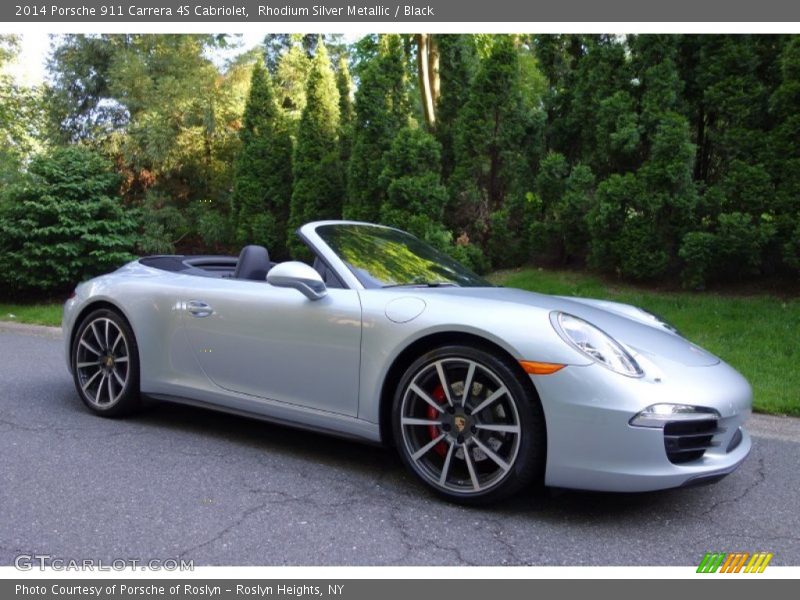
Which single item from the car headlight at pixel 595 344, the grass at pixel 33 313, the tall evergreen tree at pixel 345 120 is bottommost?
the grass at pixel 33 313

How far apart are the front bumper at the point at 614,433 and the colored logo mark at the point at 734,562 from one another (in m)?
0.29

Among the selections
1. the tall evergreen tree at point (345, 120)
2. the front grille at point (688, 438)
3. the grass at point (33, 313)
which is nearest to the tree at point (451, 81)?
the tall evergreen tree at point (345, 120)

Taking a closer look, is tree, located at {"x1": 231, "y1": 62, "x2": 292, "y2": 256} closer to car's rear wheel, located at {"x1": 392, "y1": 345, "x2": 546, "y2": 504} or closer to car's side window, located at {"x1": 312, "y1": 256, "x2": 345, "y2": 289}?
car's side window, located at {"x1": 312, "y1": 256, "x2": 345, "y2": 289}

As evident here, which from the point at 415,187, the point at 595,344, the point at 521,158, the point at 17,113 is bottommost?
the point at 595,344

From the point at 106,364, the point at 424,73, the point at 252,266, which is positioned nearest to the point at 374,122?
the point at 424,73

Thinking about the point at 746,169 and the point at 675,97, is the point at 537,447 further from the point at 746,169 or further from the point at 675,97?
the point at 675,97

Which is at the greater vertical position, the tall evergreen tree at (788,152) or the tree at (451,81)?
the tree at (451,81)

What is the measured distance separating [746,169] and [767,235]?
835 millimetres

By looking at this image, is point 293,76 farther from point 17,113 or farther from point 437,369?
point 437,369

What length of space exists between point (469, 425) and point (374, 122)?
8273 millimetres

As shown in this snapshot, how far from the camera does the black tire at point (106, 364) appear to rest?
432 centimetres

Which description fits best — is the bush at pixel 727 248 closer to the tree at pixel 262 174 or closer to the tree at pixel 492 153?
the tree at pixel 492 153

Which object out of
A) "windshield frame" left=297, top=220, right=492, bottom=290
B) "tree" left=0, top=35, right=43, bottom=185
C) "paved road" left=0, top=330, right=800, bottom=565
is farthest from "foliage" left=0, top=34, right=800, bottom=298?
"tree" left=0, top=35, right=43, bottom=185

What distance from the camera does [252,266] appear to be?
4.19 metres
